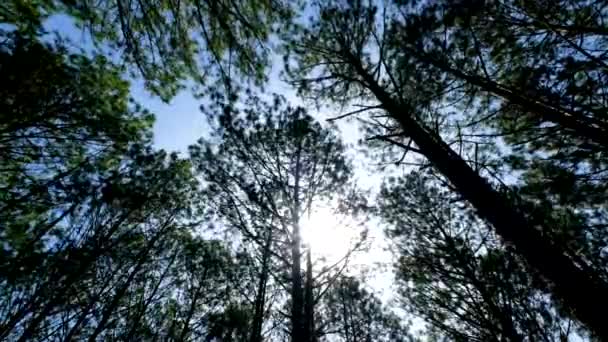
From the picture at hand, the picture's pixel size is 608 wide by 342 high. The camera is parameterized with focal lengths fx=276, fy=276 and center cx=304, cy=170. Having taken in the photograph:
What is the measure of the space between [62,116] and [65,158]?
3.18 ft

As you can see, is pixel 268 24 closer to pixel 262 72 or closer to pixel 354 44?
pixel 262 72

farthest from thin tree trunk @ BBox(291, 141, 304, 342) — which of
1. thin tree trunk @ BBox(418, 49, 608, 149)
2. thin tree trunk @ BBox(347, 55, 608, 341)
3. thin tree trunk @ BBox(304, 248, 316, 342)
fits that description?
thin tree trunk @ BBox(418, 49, 608, 149)

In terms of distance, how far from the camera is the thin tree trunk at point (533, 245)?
5.91 feet

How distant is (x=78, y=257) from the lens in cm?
581

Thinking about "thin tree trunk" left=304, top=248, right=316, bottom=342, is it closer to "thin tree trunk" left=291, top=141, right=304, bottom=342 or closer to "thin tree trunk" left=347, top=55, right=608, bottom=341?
"thin tree trunk" left=291, top=141, right=304, bottom=342

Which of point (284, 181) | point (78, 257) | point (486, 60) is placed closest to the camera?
point (486, 60)

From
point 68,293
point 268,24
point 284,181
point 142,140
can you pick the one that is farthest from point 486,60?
point 68,293

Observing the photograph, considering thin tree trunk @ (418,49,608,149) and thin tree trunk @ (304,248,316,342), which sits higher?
thin tree trunk @ (418,49,608,149)

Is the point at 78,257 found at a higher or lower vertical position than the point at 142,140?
lower

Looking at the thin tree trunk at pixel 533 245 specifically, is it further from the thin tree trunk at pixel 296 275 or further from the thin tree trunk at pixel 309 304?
the thin tree trunk at pixel 309 304

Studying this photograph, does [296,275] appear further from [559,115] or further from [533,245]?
[559,115]

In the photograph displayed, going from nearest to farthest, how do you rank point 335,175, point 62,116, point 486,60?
1. point 486,60
2. point 62,116
3. point 335,175

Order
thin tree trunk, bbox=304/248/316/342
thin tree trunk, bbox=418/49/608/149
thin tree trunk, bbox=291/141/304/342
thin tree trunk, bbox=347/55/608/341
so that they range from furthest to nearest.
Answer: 1. thin tree trunk, bbox=304/248/316/342
2. thin tree trunk, bbox=291/141/304/342
3. thin tree trunk, bbox=418/49/608/149
4. thin tree trunk, bbox=347/55/608/341

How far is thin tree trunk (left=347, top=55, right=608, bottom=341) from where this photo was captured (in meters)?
1.80
